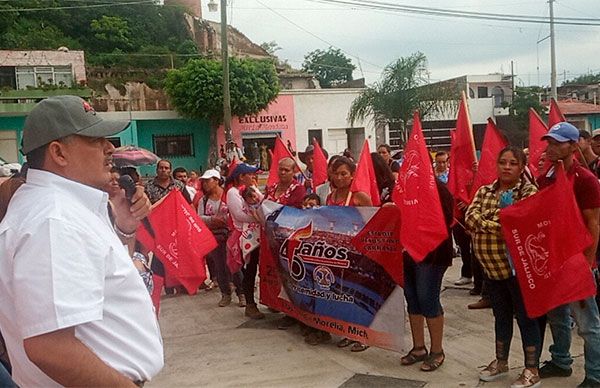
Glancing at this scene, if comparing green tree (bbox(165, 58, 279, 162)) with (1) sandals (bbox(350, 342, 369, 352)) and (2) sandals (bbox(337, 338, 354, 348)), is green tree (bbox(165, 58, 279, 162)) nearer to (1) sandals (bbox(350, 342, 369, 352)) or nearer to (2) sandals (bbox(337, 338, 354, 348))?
(2) sandals (bbox(337, 338, 354, 348))

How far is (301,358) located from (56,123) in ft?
12.8

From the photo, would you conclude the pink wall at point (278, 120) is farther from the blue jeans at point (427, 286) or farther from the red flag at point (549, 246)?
the red flag at point (549, 246)

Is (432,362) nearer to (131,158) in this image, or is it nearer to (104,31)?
(131,158)

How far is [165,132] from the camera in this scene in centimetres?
3067

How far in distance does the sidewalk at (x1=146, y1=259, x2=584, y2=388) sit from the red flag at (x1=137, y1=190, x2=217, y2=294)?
586 millimetres

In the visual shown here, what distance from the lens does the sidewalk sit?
4555 mm

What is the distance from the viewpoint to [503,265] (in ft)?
13.9

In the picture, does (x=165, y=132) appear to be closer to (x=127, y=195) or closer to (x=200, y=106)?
(x=200, y=106)

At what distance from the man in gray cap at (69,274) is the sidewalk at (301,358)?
3126mm

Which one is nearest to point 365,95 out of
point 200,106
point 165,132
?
point 200,106

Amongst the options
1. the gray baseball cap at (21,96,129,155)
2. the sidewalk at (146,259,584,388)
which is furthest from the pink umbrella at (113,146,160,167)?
the gray baseball cap at (21,96,129,155)

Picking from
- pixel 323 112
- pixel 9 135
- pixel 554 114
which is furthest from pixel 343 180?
pixel 9 135

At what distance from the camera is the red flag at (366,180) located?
17.5 feet

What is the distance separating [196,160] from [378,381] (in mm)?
27402
